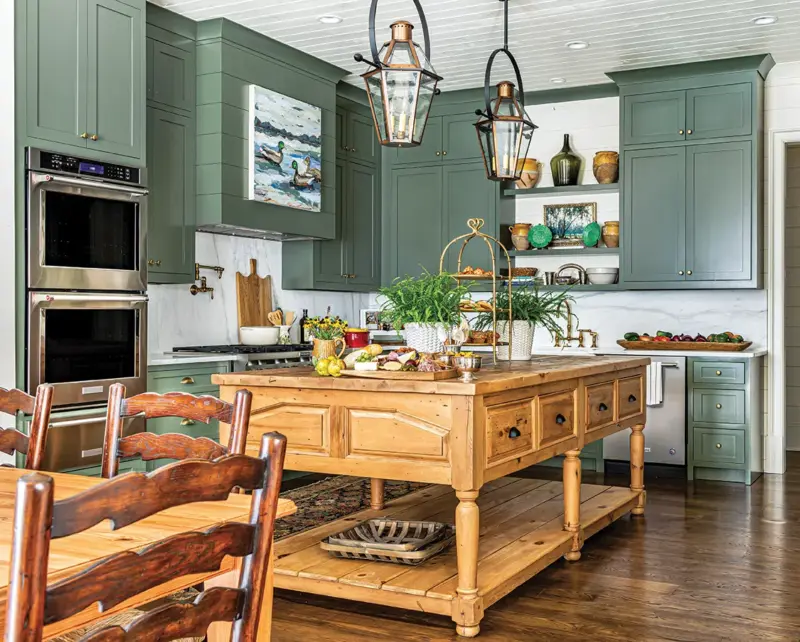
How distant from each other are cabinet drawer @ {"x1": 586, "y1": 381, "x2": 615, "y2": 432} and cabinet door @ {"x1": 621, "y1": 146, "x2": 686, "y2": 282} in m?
2.34

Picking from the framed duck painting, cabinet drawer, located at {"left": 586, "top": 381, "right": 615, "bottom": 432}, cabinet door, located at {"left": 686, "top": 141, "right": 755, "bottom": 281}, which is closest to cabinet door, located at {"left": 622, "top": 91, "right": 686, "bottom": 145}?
cabinet door, located at {"left": 686, "top": 141, "right": 755, "bottom": 281}

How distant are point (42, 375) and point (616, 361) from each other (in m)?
2.69

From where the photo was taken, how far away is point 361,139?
23.7ft

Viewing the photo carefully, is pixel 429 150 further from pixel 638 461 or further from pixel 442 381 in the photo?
pixel 442 381

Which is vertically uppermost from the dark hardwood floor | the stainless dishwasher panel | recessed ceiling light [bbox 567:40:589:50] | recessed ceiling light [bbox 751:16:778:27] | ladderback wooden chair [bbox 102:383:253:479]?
recessed ceiling light [bbox 751:16:778:27]

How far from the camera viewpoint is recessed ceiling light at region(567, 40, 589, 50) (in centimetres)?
589

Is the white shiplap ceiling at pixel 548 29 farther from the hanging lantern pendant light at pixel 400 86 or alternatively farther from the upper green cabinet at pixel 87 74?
the hanging lantern pendant light at pixel 400 86

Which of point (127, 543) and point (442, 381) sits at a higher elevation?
point (442, 381)

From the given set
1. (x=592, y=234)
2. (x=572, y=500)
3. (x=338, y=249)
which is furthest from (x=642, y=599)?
(x=338, y=249)

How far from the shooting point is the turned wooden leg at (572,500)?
3.91 meters

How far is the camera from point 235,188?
5562 millimetres

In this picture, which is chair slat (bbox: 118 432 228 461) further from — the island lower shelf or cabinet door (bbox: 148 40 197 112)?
cabinet door (bbox: 148 40 197 112)

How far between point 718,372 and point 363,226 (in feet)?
9.63

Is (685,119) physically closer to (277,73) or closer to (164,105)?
(277,73)
